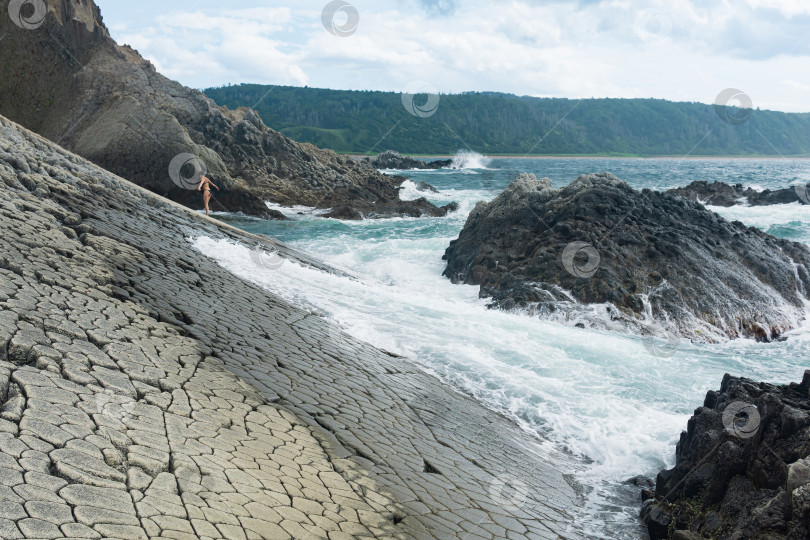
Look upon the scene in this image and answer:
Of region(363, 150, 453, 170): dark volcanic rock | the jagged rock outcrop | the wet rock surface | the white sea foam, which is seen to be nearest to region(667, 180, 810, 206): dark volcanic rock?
the jagged rock outcrop

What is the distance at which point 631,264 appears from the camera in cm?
1406

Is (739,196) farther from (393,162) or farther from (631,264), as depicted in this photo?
(393,162)

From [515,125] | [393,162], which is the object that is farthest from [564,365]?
[515,125]

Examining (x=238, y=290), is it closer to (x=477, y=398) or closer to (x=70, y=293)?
(x=70, y=293)

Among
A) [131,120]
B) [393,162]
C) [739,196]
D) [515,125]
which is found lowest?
[131,120]

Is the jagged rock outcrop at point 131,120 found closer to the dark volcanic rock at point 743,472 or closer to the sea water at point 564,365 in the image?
the sea water at point 564,365

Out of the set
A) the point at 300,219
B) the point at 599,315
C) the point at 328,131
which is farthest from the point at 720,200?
the point at 328,131

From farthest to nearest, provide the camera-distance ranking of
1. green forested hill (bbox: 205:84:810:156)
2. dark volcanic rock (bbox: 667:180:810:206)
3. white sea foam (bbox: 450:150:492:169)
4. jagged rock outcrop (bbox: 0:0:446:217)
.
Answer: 1. green forested hill (bbox: 205:84:810:156)
2. white sea foam (bbox: 450:150:492:169)
3. dark volcanic rock (bbox: 667:180:810:206)
4. jagged rock outcrop (bbox: 0:0:446:217)

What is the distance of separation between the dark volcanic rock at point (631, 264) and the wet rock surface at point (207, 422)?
5.82 metres

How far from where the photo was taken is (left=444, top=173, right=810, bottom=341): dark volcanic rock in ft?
42.3

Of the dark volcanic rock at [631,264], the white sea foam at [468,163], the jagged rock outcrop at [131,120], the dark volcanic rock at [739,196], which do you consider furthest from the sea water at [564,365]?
the white sea foam at [468,163]

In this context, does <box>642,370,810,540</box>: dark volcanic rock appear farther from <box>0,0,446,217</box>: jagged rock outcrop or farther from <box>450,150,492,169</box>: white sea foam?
<box>450,150,492,169</box>: white sea foam

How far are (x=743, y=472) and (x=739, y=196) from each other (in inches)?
1334

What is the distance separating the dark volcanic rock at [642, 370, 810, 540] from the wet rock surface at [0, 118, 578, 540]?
107 cm
